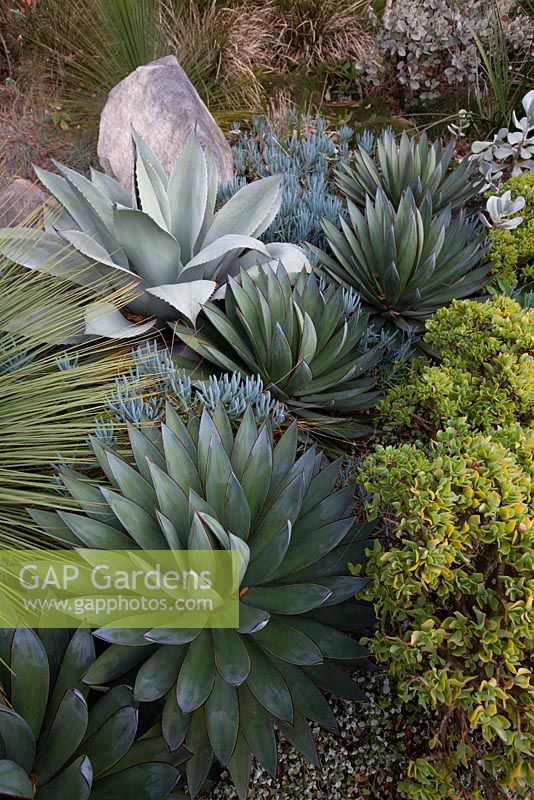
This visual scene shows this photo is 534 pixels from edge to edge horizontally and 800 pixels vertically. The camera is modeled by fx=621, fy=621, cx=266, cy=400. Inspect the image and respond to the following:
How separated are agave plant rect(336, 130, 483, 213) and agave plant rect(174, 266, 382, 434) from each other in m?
0.95

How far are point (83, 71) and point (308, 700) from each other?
4905 millimetres

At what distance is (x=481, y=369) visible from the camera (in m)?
1.97

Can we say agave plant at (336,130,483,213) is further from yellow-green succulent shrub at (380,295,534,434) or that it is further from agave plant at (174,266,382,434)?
yellow-green succulent shrub at (380,295,534,434)

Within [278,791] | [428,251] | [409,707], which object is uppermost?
[428,251]

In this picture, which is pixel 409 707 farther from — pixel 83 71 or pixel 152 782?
pixel 83 71

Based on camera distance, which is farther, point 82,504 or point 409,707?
point 82,504

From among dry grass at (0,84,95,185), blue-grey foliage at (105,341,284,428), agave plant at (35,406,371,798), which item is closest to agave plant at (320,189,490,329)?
blue-grey foliage at (105,341,284,428)

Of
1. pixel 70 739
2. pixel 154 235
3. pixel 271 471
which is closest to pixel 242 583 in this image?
pixel 271 471

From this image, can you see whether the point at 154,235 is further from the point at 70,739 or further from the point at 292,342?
the point at 70,739

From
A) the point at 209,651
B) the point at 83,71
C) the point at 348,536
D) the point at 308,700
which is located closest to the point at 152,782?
the point at 209,651

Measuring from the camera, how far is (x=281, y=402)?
7.25 ft

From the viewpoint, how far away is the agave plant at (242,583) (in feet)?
4.69

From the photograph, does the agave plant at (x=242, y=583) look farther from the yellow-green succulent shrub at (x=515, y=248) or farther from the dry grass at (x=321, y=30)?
the dry grass at (x=321, y=30)

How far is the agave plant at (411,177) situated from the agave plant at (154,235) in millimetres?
533
